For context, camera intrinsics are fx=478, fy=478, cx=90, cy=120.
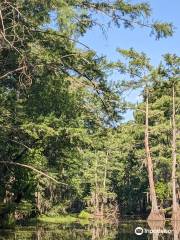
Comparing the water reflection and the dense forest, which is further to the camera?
the water reflection

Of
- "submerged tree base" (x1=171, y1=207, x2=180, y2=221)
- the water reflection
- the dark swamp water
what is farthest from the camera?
"submerged tree base" (x1=171, y1=207, x2=180, y2=221)

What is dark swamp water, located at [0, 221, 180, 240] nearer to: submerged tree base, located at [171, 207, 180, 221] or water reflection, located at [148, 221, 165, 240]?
water reflection, located at [148, 221, 165, 240]

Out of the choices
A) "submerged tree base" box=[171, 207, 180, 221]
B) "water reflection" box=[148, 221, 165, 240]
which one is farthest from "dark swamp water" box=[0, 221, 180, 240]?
"submerged tree base" box=[171, 207, 180, 221]

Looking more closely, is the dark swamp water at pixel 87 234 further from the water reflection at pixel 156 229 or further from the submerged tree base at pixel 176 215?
the submerged tree base at pixel 176 215

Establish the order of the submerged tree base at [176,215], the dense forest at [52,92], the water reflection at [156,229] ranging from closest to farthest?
1. the dense forest at [52,92]
2. the water reflection at [156,229]
3. the submerged tree base at [176,215]

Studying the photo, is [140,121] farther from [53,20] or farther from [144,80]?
[53,20]

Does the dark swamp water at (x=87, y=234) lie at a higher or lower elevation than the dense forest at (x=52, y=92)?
lower

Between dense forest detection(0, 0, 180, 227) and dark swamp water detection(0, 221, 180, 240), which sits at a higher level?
dense forest detection(0, 0, 180, 227)

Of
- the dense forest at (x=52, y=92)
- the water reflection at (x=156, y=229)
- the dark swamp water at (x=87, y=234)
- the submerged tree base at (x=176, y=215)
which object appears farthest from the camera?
the submerged tree base at (x=176, y=215)

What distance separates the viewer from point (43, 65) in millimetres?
15844

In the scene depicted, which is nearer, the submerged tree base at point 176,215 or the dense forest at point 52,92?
the dense forest at point 52,92

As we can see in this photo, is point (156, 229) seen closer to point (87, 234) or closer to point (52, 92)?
point (87, 234)

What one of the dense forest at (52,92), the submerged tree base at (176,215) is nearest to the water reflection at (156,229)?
the dense forest at (52,92)

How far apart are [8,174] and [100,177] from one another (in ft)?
111
